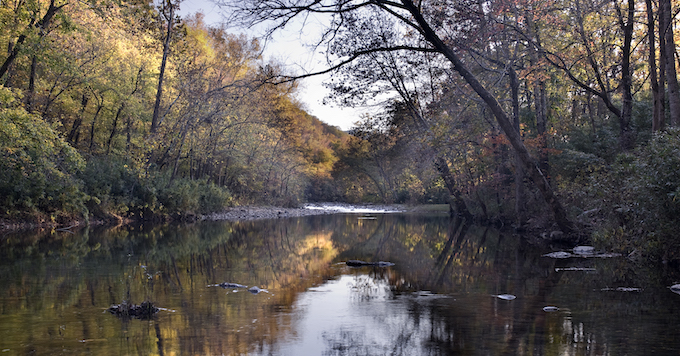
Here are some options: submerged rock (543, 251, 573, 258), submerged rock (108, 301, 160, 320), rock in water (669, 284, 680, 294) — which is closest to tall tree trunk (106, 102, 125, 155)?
submerged rock (543, 251, 573, 258)

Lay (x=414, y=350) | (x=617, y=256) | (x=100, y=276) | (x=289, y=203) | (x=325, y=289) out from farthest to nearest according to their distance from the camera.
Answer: (x=289, y=203), (x=617, y=256), (x=100, y=276), (x=325, y=289), (x=414, y=350)

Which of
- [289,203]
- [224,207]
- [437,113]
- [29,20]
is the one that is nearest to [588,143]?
[437,113]

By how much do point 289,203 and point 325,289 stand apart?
107ft

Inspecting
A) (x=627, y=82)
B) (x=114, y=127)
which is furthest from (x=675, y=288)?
(x=114, y=127)

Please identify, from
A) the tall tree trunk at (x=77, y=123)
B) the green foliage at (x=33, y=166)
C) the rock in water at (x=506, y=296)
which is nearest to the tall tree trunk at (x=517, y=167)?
the rock in water at (x=506, y=296)

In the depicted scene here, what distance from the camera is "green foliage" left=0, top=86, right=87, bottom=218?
13.1m

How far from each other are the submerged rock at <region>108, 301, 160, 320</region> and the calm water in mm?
118

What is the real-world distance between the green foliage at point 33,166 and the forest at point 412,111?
6 centimetres

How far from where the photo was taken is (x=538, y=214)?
18.4m

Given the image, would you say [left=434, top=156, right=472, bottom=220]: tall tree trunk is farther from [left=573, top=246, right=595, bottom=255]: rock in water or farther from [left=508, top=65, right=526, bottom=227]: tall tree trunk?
[left=573, top=246, right=595, bottom=255]: rock in water

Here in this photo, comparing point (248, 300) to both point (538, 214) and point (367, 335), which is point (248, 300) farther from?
point (538, 214)

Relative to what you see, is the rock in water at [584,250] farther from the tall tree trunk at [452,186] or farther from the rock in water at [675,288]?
the tall tree trunk at [452,186]

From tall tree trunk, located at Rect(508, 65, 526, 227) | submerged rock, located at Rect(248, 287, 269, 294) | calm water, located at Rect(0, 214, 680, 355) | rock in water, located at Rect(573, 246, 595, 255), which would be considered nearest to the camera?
calm water, located at Rect(0, 214, 680, 355)

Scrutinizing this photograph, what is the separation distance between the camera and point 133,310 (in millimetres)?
5629
